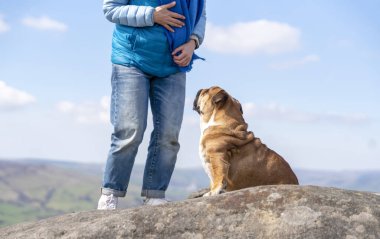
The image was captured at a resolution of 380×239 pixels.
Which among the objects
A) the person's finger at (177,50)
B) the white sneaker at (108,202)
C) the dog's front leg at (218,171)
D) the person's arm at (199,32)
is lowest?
the white sneaker at (108,202)

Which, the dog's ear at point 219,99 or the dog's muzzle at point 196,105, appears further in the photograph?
the dog's muzzle at point 196,105

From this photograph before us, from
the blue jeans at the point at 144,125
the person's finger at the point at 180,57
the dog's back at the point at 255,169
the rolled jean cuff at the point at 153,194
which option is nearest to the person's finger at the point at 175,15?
the person's finger at the point at 180,57

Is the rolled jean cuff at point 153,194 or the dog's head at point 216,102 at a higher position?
the dog's head at point 216,102

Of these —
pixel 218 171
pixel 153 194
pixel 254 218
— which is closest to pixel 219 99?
pixel 218 171

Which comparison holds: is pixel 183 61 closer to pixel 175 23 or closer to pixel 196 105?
pixel 175 23

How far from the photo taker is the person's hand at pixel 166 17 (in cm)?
872

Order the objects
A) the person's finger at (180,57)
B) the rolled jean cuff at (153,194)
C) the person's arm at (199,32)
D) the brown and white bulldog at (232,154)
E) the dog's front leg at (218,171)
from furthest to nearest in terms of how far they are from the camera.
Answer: the person's arm at (199,32), the rolled jean cuff at (153,194), the person's finger at (180,57), the brown and white bulldog at (232,154), the dog's front leg at (218,171)

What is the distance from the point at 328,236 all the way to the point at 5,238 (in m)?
3.77

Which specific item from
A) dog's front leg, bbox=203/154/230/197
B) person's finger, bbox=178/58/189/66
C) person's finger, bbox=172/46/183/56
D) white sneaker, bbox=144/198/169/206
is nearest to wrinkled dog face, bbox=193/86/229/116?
person's finger, bbox=178/58/189/66

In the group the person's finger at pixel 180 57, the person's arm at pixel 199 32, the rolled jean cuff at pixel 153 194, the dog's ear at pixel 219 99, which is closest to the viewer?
the dog's ear at pixel 219 99

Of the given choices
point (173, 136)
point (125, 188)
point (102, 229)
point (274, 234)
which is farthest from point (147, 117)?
point (274, 234)

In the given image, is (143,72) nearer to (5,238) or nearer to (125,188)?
(125,188)

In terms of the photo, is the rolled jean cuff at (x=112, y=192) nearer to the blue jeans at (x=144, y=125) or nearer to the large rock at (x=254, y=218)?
the blue jeans at (x=144, y=125)

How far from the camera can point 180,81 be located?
9.09 m
